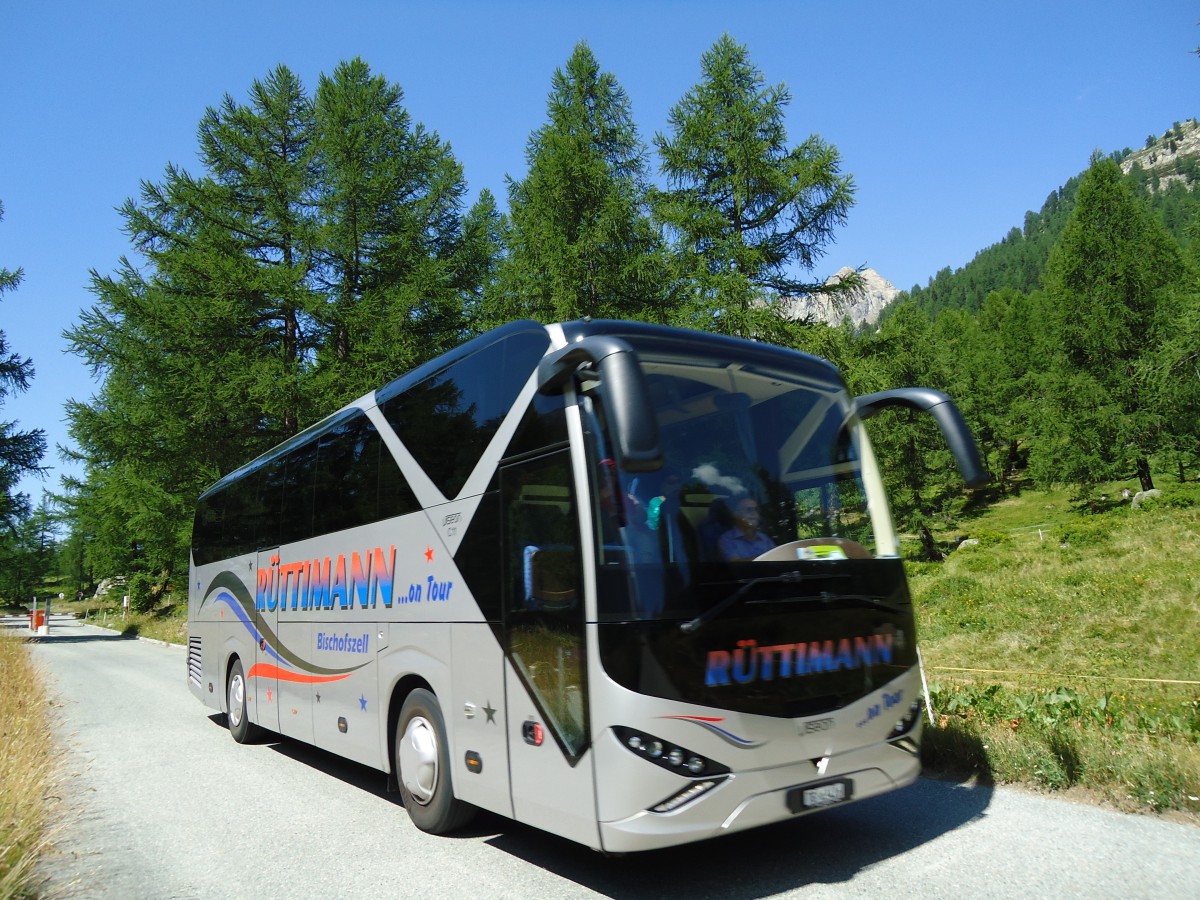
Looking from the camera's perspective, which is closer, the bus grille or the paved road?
Result: the paved road

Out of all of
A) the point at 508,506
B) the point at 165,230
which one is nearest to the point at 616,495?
the point at 508,506

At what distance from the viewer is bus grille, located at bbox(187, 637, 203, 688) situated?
44.4ft

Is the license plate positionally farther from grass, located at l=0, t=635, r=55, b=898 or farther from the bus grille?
the bus grille

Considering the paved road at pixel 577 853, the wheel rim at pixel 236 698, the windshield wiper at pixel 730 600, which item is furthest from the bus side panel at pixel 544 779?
the wheel rim at pixel 236 698

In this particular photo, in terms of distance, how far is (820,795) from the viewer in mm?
4652

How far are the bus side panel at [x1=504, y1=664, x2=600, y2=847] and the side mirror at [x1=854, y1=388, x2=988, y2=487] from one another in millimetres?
2978

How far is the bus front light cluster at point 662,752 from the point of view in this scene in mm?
4227

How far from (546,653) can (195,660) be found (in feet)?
37.5

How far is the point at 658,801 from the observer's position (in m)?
4.20

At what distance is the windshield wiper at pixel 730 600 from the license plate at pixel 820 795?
3.67 ft

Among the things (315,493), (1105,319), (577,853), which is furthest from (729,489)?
(1105,319)

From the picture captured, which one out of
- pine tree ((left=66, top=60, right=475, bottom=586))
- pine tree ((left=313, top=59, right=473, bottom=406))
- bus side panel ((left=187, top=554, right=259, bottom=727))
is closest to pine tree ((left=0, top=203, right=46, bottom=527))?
pine tree ((left=66, top=60, right=475, bottom=586))

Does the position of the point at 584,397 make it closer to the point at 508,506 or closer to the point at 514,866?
the point at 508,506

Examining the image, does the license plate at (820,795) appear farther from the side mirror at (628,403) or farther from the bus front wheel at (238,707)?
the bus front wheel at (238,707)
